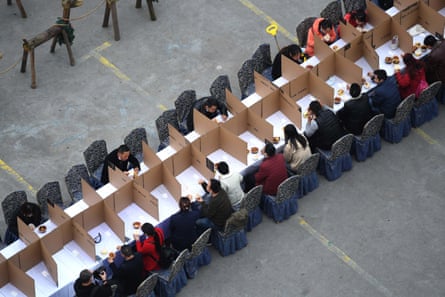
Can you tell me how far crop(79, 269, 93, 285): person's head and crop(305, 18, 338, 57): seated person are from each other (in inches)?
249

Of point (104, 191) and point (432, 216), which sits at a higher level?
point (104, 191)

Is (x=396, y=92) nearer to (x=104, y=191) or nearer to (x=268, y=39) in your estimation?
(x=268, y=39)

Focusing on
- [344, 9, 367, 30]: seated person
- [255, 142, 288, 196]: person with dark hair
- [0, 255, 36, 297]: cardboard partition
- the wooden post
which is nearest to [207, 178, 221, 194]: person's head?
[255, 142, 288, 196]: person with dark hair

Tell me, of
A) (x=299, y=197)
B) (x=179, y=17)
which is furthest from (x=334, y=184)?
(x=179, y=17)

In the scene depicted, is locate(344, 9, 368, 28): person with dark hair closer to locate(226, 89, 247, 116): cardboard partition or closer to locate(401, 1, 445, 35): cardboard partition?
locate(401, 1, 445, 35): cardboard partition

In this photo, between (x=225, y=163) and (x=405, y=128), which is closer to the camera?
(x=225, y=163)

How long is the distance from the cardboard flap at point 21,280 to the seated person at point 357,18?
780 centimetres

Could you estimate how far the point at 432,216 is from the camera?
16.0 metres

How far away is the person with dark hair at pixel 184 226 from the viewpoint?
14820 mm

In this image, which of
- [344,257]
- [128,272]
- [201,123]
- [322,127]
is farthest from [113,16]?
[344,257]

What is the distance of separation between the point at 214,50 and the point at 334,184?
159 inches

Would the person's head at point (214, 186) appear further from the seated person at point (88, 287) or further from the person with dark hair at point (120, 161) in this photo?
the seated person at point (88, 287)

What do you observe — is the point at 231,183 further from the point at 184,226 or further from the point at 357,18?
the point at 357,18

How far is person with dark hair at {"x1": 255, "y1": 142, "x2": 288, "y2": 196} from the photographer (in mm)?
15555
